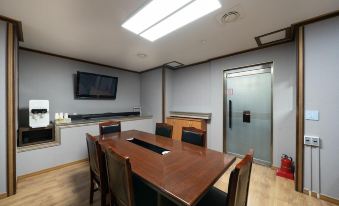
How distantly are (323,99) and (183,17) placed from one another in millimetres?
2185

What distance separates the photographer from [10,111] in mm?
2047

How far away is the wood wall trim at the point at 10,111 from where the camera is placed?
203 centimetres

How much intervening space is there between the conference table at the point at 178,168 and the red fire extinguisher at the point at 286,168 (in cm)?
179

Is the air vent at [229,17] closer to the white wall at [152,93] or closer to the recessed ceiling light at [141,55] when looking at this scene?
the recessed ceiling light at [141,55]

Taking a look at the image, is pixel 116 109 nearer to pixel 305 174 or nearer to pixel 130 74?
pixel 130 74

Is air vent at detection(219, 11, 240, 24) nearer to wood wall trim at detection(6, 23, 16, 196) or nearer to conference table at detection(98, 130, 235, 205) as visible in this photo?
conference table at detection(98, 130, 235, 205)

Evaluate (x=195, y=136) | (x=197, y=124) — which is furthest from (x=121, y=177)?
(x=197, y=124)

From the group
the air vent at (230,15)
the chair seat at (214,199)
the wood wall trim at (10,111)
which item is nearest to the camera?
the chair seat at (214,199)

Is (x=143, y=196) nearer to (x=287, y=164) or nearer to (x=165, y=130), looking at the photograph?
(x=165, y=130)

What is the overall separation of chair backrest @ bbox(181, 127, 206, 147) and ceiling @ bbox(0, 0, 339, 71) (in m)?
1.56

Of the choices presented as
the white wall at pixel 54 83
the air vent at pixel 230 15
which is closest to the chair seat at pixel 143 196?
the air vent at pixel 230 15

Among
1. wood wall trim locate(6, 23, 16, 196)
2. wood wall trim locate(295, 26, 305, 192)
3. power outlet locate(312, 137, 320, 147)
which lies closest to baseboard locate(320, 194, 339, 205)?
wood wall trim locate(295, 26, 305, 192)

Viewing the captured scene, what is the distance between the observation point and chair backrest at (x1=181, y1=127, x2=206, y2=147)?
2119 mm

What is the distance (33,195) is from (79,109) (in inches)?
83.1
